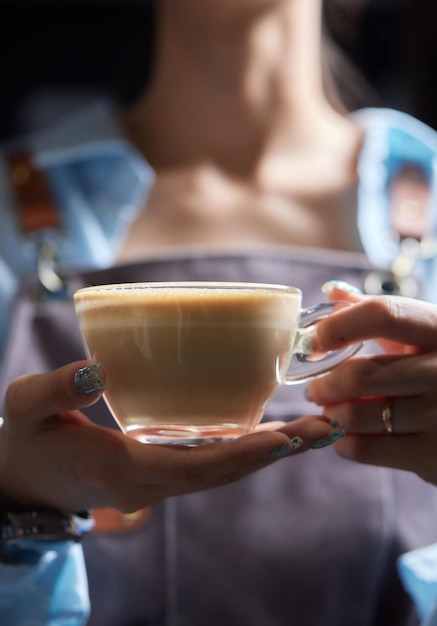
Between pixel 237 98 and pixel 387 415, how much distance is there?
0.66 meters

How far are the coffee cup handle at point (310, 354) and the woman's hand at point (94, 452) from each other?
0.13 ft

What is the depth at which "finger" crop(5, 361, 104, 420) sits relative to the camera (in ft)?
1.71

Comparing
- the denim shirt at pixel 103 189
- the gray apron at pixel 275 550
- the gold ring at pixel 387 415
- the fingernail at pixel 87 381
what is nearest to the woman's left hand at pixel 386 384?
the gold ring at pixel 387 415

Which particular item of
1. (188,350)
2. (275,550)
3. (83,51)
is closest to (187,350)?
(188,350)

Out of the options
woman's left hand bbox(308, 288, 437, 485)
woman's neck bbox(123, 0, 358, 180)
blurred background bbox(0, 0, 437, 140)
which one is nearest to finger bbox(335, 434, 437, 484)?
woman's left hand bbox(308, 288, 437, 485)

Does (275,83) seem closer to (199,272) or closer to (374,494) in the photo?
(199,272)

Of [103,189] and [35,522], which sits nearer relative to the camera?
[35,522]

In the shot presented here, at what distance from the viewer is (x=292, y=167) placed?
115cm

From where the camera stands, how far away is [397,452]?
1.98 feet

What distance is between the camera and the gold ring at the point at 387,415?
0.60m

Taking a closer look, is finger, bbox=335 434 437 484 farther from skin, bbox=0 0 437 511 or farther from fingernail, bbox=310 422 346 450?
skin, bbox=0 0 437 511

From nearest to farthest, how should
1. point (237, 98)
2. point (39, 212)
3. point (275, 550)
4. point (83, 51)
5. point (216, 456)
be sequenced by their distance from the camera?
point (216, 456) < point (275, 550) < point (39, 212) < point (237, 98) < point (83, 51)

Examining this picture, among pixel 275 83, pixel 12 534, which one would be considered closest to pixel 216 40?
pixel 275 83

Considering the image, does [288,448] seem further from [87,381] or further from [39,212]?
[39,212]
